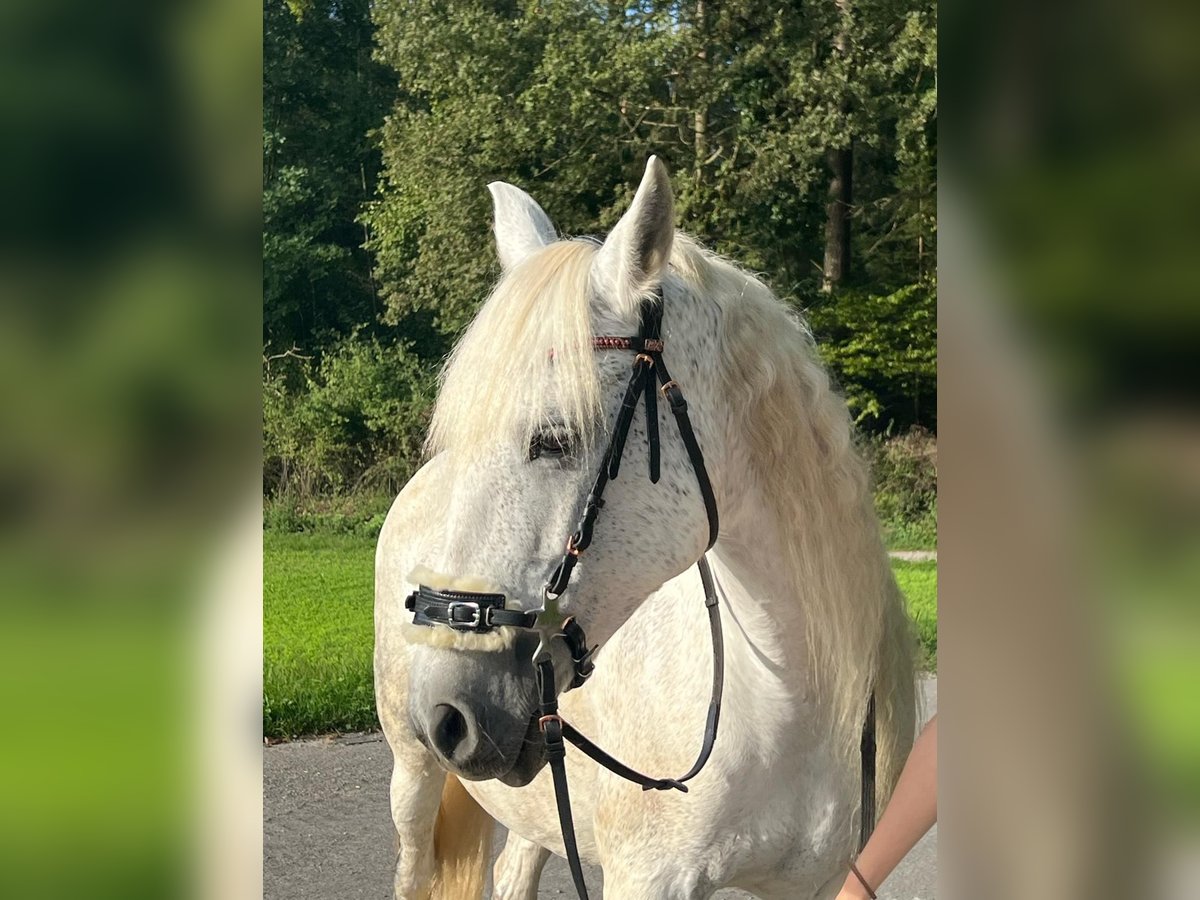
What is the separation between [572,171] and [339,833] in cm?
656

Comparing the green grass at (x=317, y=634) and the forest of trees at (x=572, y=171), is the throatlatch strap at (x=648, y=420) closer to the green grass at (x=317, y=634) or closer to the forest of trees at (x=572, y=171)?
the green grass at (x=317, y=634)

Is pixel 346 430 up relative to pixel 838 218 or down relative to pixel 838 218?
down

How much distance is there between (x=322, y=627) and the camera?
621 cm

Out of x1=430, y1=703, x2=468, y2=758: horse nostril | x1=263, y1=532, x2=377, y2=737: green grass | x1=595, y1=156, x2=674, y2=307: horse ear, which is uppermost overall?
x1=595, y1=156, x2=674, y2=307: horse ear

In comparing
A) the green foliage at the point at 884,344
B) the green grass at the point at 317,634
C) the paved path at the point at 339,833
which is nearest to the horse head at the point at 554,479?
the paved path at the point at 339,833

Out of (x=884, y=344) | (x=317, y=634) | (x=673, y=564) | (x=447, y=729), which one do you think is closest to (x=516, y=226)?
(x=673, y=564)

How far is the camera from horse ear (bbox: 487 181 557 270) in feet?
5.68

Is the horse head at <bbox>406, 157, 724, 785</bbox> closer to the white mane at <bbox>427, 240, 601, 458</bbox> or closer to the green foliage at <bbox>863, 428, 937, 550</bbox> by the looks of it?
the white mane at <bbox>427, 240, 601, 458</bbox>

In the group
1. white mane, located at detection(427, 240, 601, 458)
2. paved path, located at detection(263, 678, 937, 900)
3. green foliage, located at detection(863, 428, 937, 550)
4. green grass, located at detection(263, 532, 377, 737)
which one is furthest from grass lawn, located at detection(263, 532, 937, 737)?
white mane, located at detection(427, 240, 601, 458)

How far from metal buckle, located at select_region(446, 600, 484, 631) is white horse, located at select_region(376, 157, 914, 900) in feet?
0.07

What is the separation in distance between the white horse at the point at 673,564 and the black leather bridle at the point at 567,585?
0.02 m
